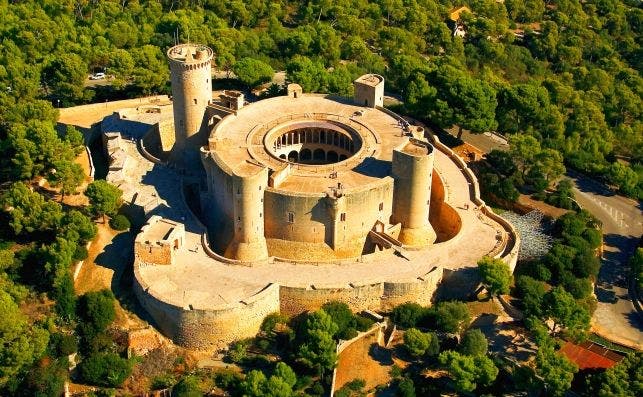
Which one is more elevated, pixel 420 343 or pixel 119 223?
pixel 119 223

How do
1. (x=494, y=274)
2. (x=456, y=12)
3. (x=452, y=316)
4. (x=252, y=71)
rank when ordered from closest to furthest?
(x=452, y=316)
(x=494, y=274)
(x=252, y=71)
(x=456, y=12)

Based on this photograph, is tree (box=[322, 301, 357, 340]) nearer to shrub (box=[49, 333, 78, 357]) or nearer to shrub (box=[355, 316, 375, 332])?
shrub (box=[355, 316, 375, 332])

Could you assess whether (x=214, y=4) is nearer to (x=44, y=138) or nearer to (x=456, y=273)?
(x=44, y=138)

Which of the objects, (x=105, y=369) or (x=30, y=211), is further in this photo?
(x=30, y=211)

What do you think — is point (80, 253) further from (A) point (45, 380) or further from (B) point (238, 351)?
(B) point (238, 351)

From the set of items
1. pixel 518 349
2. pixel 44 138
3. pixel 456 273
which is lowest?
pixel 518 349

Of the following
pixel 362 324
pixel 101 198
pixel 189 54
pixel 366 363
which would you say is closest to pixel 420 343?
pixel 366 363

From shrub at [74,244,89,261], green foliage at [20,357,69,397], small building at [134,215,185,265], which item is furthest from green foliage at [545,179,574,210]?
green foliage at [20,357,69,397]

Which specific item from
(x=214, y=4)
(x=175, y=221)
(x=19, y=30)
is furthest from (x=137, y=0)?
(x=175, y=221)
